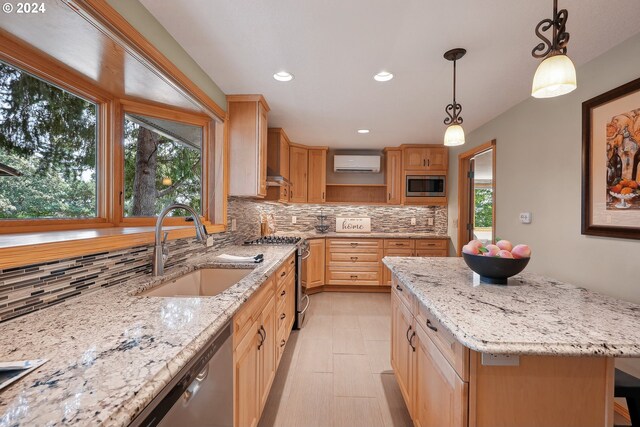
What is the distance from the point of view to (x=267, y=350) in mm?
1749

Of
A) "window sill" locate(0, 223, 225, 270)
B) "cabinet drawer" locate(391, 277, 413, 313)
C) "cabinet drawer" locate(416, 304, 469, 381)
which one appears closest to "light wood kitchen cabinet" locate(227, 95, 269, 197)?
"window sill" locate(0, 223, 225, 270)

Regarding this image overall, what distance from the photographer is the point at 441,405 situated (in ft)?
3.69

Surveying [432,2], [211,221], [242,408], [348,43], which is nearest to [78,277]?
[242,408]

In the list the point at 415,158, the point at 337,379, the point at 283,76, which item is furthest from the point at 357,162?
the point at 337,379

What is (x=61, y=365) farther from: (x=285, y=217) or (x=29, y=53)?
(x=285, y=217)

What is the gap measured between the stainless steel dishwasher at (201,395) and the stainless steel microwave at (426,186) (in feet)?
13.1

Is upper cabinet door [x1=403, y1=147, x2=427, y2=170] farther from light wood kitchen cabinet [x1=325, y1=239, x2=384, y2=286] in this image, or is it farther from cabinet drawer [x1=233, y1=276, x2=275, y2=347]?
cabinet drawer [x1=233, y1=276, x2=275, y2=347]

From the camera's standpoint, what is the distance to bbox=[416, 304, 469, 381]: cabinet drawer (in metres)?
0.95

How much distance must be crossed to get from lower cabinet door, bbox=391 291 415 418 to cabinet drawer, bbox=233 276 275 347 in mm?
848

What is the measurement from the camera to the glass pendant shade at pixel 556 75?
3.50 feet

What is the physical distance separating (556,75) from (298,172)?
3700mm

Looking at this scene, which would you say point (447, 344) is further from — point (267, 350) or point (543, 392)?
point (267, 350)

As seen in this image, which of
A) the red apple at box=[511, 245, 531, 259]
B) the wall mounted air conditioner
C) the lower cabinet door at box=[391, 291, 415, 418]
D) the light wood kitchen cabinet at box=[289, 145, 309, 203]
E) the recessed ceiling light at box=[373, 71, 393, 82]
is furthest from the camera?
the wall mounted air conditioner

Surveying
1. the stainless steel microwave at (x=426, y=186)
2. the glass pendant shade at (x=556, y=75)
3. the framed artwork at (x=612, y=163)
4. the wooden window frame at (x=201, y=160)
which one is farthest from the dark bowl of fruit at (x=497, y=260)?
the stainless steel microwave at (x=426, y=186)
